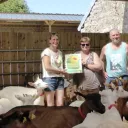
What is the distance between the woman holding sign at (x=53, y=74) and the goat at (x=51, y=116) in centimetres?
132

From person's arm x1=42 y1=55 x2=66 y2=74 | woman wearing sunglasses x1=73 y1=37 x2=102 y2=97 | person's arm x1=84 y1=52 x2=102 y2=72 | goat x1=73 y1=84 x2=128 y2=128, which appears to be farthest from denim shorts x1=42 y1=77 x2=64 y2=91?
goat x1=73 y1=84 x2=128 y2=128

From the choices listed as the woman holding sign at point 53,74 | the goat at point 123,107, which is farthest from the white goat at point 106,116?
the woman holding sign at point 53,74

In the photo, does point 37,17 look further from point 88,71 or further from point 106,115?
point 106,115

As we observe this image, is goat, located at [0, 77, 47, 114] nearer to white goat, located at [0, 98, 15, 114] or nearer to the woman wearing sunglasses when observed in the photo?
white goat, located at [0, 98, 15, 114]

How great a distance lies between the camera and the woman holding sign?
22.1 ft

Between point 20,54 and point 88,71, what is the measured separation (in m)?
3.59

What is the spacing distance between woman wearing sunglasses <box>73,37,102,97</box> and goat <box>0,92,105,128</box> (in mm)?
1634

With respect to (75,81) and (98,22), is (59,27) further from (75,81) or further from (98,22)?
(75,81)

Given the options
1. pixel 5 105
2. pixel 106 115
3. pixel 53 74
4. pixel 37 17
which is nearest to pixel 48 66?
pixel 53 74

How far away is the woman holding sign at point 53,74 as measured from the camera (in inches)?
266

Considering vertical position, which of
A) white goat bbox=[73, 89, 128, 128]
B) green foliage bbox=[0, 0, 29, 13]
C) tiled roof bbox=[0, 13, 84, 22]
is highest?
Result: green foliage bbox=[0, 0, 29, 13]

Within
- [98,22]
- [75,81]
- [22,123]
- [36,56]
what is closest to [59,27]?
[98,22]

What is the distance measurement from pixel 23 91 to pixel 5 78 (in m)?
0.85

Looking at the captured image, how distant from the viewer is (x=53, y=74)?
6777 millimetres
